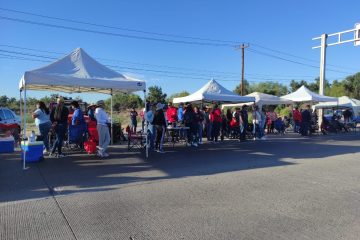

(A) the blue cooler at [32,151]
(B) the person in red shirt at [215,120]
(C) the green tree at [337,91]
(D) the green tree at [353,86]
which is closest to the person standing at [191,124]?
(B) the person in red shirt at [215,120]

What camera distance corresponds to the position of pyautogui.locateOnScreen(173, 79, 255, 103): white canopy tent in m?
18.0

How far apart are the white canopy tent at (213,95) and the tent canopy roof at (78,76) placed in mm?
6078

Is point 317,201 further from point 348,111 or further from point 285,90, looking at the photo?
point 285,90

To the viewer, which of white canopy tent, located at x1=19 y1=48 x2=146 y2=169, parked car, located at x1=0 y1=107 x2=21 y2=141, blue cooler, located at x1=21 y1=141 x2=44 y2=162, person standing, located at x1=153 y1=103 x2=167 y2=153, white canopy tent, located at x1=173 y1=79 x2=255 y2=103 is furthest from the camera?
white canopy tent, located at x1=173 y1=79 x2=255 y2=103

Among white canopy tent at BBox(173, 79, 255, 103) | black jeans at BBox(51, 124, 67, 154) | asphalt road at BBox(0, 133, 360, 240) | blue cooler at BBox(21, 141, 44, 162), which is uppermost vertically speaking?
white canopy tent at BBox(173, 79, 255, 103)

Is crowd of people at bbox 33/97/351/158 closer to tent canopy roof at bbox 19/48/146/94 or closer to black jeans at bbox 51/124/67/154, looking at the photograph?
black jeans at bbox 51/124/67/154

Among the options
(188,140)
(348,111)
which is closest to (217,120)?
(188,140)

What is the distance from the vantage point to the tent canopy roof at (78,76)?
1085cm

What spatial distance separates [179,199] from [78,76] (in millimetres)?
6612

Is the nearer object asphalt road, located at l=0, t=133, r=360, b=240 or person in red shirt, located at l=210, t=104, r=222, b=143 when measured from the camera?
asphalt road, located at l=0, t=133, r=360, b=240

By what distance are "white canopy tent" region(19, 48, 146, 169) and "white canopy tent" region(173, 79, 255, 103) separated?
606 centimetres

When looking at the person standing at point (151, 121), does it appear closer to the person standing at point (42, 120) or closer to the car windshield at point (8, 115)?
the person standing at point (42, 120)

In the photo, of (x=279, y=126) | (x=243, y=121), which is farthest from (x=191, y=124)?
(x=279, y=126)

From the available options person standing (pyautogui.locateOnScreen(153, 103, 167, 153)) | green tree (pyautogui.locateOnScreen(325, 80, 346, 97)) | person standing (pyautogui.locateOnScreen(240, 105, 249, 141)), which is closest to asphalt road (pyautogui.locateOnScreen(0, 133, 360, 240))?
person standing (pyautogui.locateOnScreen(153, 103, 167, 153))
